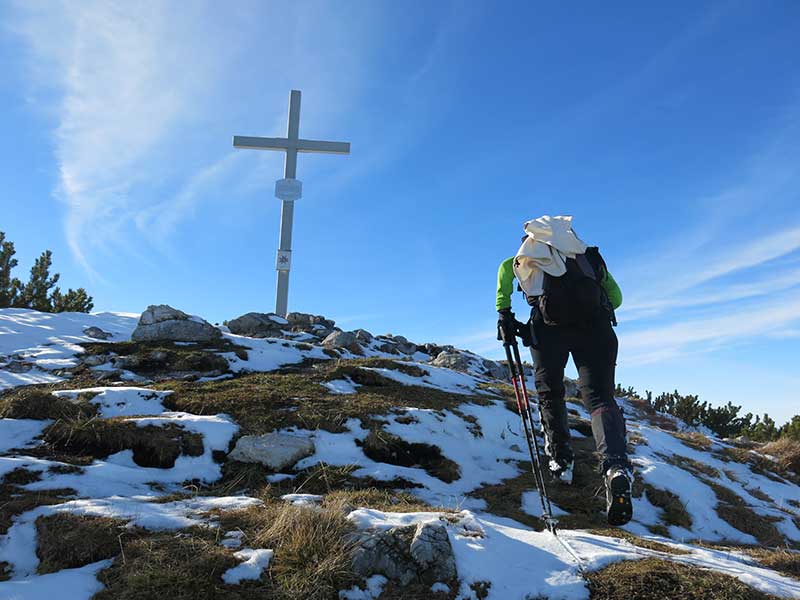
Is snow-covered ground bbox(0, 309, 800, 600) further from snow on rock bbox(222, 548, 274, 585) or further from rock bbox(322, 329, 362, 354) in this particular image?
rock bbox(322, 329, 362, 354)

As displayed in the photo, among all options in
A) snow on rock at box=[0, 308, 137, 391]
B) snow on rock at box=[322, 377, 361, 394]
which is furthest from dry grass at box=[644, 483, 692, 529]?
snow on rock at box=[0, 308, 137, 391]

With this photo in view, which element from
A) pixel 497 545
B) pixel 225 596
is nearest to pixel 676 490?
pixel 497 545

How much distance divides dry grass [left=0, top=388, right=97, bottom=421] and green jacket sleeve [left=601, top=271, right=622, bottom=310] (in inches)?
Answer: 227

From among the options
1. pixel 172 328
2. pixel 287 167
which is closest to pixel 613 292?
pixel 172 328

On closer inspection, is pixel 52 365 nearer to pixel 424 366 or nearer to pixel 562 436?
pixel 424 366

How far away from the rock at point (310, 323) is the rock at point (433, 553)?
13418 mm

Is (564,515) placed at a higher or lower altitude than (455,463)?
lower

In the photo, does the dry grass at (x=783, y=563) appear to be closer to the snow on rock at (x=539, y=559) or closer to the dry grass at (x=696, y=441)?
the snow on rock at (x=539, y=559)

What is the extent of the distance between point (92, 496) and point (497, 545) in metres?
3.25

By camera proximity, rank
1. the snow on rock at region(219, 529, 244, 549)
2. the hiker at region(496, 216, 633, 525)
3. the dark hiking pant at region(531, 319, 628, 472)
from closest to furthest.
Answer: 1. the snow on rock at region(219, 529, 244, 549)
2. the dark hiking pant at region(531, 319, 628, 472)
3. the hiker at region(496, 216, 633, 525)

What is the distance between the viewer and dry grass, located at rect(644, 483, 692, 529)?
5141mm

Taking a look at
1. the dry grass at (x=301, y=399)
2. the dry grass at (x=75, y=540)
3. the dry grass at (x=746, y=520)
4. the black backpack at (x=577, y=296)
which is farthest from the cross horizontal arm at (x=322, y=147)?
the dry grass at (x=75, y=540)

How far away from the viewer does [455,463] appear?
587 cm

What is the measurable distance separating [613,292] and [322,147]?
17133 millimetres
